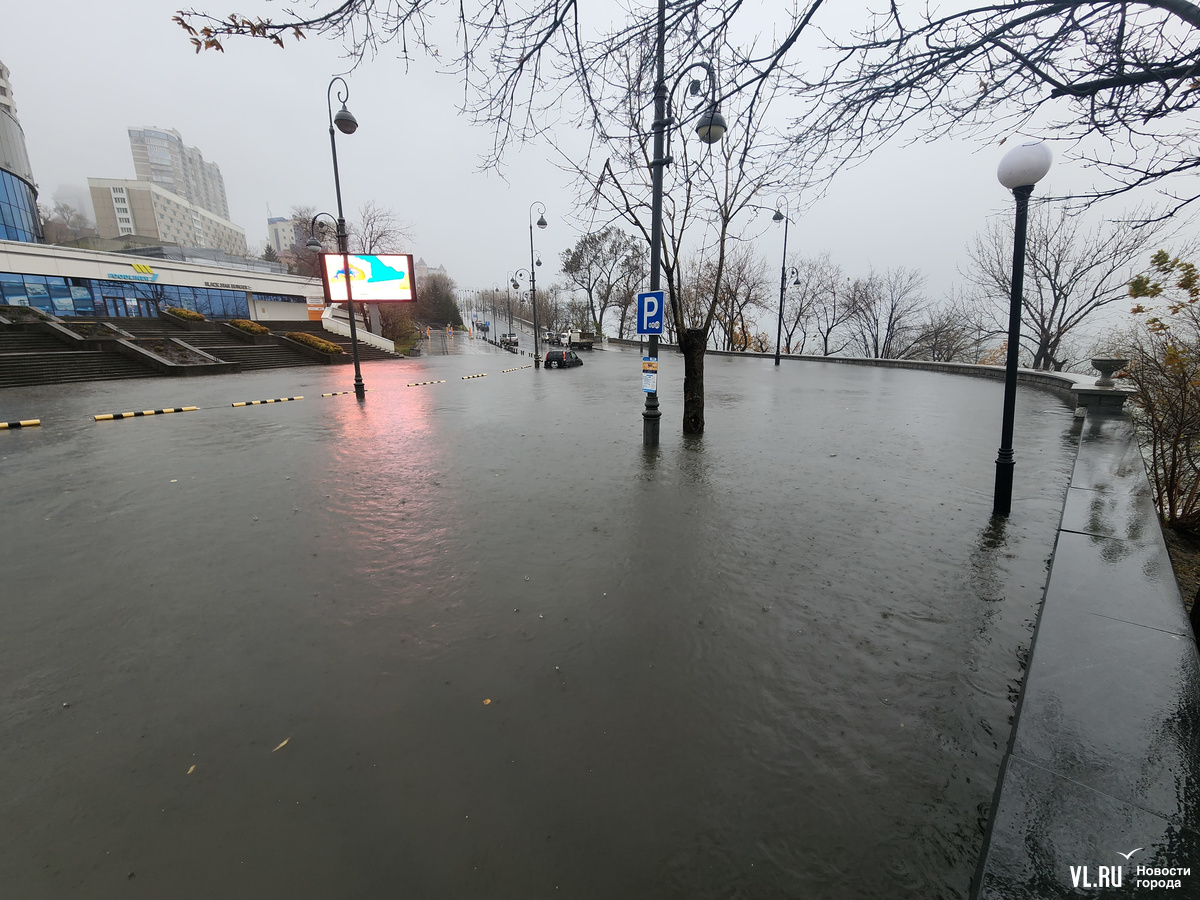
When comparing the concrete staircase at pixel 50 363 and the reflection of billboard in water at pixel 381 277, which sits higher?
the reflection of billboard in water at pixel 381 277

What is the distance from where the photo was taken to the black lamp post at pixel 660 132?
4176mm

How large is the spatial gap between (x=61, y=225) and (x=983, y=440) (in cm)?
11726

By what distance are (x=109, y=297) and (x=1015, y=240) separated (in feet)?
175

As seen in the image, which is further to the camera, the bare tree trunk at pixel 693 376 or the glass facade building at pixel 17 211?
the glass facade building at pixel 17 211

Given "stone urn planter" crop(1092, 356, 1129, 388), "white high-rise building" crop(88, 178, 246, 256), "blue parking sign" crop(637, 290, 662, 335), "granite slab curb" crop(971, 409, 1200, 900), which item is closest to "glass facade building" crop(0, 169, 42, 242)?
"white high-rise building" crop(88, 178, 246, 256)

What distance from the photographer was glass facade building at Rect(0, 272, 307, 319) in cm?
3309

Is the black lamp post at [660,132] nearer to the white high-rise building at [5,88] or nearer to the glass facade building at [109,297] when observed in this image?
the glass facade building at [109,297]

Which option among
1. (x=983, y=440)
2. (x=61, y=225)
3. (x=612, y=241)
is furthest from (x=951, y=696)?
(x=61, y=225)

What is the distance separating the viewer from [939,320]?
3984cm

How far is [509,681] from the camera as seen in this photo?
3.09 m

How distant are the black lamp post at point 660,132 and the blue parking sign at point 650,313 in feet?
0.56

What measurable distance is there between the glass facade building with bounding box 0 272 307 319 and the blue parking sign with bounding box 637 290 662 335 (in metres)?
44.0

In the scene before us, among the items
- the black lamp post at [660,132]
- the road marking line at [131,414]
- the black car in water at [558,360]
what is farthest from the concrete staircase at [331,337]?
the black lamp post at [660,132]

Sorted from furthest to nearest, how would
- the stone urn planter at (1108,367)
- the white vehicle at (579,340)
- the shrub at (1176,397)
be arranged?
the white vehicle at (579,340), the stone urn planter at (1108,367), the shrub at (1176,397)
